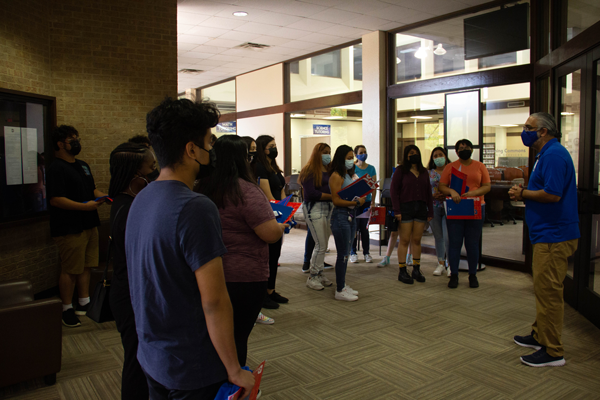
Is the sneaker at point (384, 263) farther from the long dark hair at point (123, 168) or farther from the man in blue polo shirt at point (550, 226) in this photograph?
the long dark hair at point (123, 168)

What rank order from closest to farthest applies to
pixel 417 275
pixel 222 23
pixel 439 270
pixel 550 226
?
1. pixel 550 226
2. pixel 417 275
3. pixel 439 270
4. pixel 222 23

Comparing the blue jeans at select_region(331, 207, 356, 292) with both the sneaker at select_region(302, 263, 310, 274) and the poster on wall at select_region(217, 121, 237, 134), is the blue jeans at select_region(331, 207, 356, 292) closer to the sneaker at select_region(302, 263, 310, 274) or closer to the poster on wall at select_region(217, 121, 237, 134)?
the sneaker at select_region(302, 263, 310, 274)

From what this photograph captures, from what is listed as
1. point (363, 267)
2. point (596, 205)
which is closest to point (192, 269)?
point (596, 205)

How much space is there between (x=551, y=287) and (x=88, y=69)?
4.95 metres

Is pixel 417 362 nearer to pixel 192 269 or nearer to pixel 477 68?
pixel 192 269

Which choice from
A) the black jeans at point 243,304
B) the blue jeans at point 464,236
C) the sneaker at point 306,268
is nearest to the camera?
the black jeans at point 243,304

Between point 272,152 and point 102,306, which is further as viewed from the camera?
point 272,152

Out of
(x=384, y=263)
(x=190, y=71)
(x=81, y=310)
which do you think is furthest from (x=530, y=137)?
(x=190, y=71)

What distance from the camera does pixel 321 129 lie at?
1061cm

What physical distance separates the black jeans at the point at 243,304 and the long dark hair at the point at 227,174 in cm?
40

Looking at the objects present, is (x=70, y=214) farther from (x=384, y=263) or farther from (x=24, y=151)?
(x=384, y=263)

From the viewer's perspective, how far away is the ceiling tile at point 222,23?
21.6 feet

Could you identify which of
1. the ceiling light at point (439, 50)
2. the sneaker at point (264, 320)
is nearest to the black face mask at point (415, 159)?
the sneaker at point (264, 320)

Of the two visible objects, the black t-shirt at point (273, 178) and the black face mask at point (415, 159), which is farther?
the black face mask at point (415, 159)
